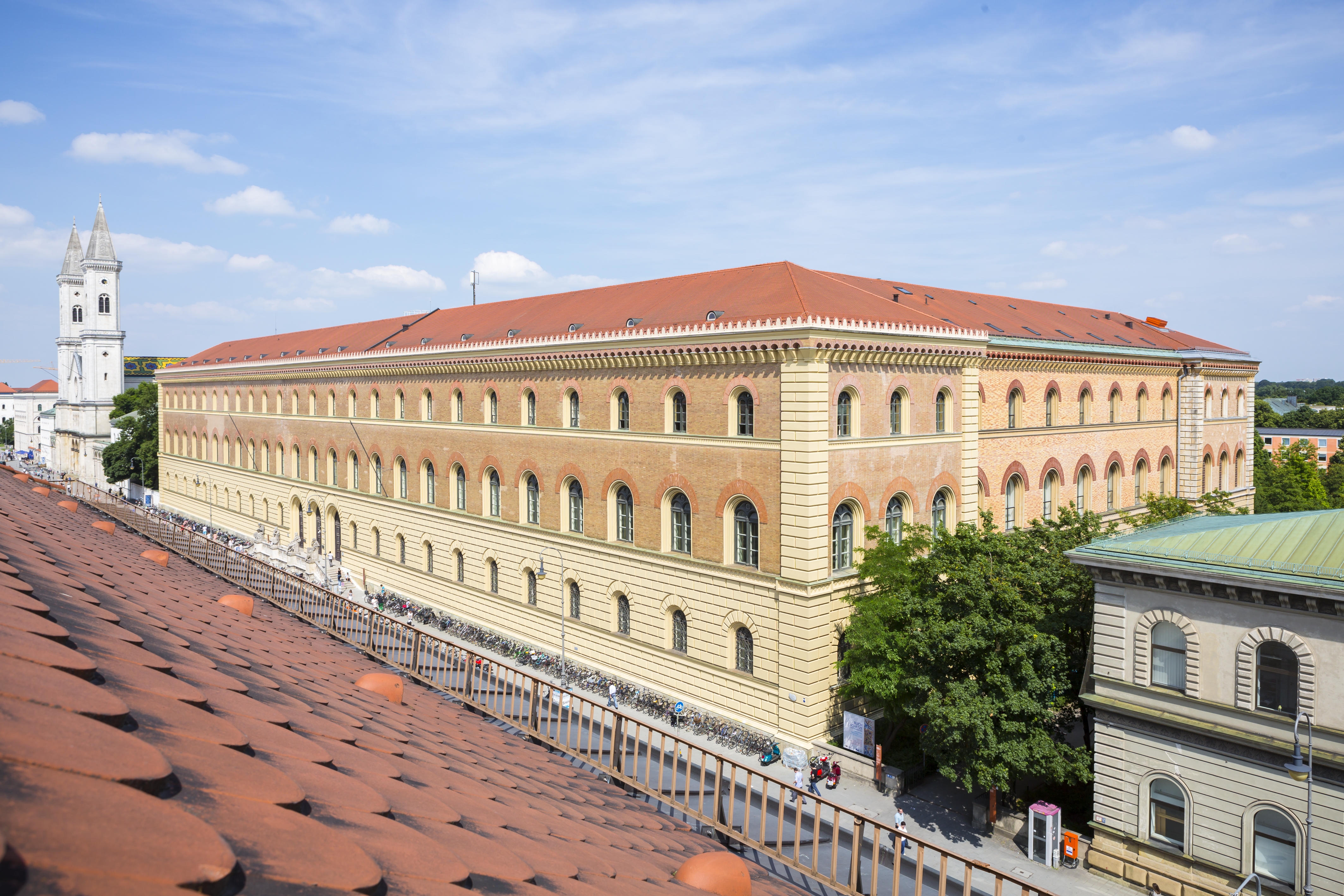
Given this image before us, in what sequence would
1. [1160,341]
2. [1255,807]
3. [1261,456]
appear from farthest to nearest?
[1261,456], [1160,341], [1255,807]

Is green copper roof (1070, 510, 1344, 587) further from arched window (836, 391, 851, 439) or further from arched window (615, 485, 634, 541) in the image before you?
arched window (615, 485, 634, 541)

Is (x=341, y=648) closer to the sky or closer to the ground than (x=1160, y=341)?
closer to the ground

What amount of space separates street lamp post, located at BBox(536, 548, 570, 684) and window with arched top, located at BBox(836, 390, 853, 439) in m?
15.5

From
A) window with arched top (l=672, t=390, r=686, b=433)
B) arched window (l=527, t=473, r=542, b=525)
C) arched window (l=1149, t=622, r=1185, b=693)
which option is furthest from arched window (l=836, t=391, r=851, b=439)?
arched window (l=527, t=473, r=542, b=525)

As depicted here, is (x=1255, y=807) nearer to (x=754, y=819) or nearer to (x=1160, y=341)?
(x=754, y=819)

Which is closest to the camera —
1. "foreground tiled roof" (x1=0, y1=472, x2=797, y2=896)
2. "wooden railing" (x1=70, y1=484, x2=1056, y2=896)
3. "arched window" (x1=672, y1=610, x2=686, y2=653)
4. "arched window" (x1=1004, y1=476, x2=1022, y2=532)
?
"foreground tiled roof" (x1=0, y1=472, x2=797, y2=896)

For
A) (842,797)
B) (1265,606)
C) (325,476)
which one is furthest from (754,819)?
(325,476)

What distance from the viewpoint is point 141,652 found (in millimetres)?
5953

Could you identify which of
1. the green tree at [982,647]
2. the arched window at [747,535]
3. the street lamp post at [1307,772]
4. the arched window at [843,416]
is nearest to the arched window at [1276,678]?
the street lamp post at [1307,772]

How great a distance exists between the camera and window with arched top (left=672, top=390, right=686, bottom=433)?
34.2m

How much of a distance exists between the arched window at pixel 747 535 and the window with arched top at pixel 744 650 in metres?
2.67

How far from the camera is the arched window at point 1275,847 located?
66.0 feet

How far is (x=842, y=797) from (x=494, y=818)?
25.0 metres

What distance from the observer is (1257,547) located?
21.3m
